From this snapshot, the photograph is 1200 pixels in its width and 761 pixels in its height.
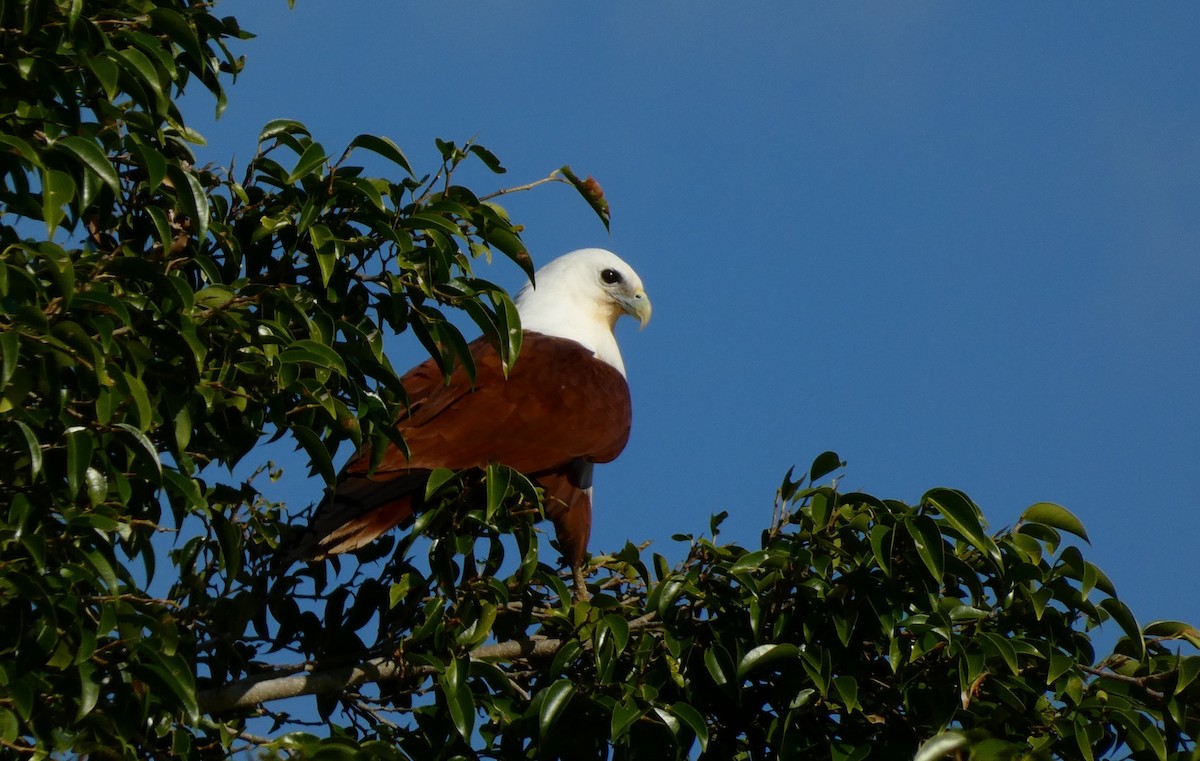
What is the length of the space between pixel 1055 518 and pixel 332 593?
166cm

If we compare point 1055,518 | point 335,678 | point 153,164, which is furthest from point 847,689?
point 153,164

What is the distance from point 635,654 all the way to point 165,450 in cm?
104

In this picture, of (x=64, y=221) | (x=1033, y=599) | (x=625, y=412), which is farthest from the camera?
(x=625, y=412)

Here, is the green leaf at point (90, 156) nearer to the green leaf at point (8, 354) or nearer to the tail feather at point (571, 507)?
the green leaf at point (8, 354)

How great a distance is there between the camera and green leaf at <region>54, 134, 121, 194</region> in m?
2.12

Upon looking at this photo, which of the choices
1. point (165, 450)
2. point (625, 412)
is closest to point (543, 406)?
point (625, 412)

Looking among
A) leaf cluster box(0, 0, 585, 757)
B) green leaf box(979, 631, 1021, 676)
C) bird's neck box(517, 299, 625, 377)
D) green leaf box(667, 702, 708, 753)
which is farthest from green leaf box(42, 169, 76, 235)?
bird's neck box(517, 299, 625, 377)

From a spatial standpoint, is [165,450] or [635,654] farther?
[635,654]

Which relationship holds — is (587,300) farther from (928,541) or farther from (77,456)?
(77,456)

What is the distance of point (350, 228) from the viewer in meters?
2.66

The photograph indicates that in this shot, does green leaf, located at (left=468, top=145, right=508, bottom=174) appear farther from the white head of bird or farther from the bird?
the white head of bird

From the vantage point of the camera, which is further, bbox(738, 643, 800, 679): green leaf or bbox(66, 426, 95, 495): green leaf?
bbox(738, 643, 800, 679): green leaf

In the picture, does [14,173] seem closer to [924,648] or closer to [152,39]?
[152,39]

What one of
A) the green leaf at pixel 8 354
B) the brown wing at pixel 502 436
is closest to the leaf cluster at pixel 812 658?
the brown wing at pixel 502 436
